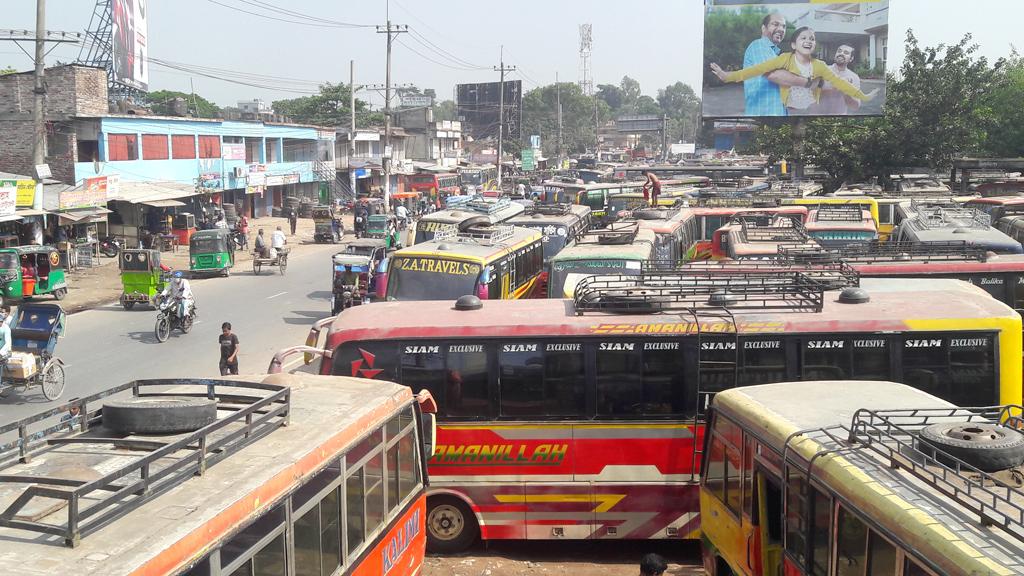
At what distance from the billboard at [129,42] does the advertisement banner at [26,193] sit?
1500 cm

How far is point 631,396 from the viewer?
346 inches

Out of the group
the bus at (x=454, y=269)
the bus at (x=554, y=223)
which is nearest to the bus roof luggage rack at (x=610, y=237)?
the bus at (x=454, y=269)

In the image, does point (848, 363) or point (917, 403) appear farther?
point (848, 363)

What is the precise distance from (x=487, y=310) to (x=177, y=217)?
3191cm

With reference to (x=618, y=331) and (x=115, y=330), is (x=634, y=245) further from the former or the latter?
(x=115, y=330)

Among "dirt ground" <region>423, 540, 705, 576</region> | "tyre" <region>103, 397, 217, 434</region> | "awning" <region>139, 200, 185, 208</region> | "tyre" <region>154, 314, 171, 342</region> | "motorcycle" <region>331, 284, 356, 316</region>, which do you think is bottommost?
"dirt ground" <region>423, 540, 705, 576</region>

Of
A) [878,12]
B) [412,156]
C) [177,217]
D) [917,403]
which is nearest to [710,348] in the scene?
[917,403]

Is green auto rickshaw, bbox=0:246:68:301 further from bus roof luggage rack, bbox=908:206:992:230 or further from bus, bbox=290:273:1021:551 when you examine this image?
bus roof luggage rack, bbox=908:206:992:230

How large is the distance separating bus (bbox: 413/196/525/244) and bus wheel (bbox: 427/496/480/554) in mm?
12621

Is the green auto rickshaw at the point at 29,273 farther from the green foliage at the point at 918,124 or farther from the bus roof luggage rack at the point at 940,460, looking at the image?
the green foliage at the point at 918,124

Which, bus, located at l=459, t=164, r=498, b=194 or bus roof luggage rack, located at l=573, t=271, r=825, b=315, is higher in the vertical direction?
bus, located at l=459, t=164, r=498, b=194

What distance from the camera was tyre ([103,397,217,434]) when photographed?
5043 mm

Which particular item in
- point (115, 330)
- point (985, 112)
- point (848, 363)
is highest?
point (985, 112)

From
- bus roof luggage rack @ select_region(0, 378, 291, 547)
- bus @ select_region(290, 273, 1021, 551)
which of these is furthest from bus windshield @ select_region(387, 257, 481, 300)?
bus roof luggage rack @ select_region(0, 378, 291, 547)
